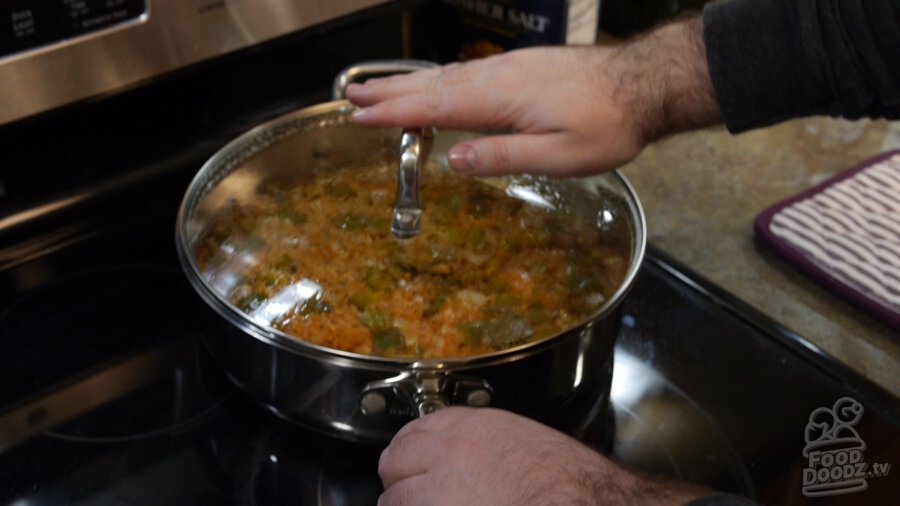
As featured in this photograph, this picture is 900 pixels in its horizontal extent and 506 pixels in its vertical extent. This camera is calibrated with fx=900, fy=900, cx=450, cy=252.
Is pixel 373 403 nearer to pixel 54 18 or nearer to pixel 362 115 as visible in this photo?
pixel 362 115

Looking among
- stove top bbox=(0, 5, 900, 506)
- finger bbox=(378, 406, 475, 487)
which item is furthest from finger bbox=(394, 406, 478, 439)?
stove top bbox=(0, 5, 900, 506)

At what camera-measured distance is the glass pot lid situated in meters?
0.72

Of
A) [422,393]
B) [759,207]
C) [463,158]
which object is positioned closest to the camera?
[422,393]

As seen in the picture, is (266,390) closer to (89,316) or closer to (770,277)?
(89,316)

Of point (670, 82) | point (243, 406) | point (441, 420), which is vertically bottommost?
point (243, 406)

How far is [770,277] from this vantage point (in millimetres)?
965

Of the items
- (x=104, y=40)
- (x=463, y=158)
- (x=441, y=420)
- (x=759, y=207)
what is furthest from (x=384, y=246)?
(x=759, y=207)

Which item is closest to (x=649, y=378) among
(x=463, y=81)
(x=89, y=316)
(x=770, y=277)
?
(x=770, y=277)

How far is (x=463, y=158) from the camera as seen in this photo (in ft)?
2.47

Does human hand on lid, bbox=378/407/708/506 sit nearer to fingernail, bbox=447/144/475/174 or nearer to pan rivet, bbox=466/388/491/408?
pan rivet, bbox=466/388/491/408

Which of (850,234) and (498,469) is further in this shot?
(850,234)

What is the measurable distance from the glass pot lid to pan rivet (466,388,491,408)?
3 centimetres

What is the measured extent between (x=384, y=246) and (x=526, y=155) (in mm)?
145

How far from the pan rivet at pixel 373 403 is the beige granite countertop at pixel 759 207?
45 centimetres
